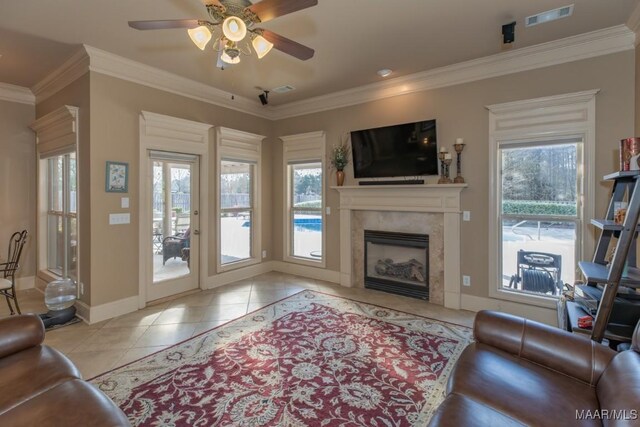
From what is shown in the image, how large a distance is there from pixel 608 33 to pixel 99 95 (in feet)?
17.8

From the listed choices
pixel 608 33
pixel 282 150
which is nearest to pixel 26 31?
pixel 282 150

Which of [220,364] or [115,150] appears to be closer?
[220,364]

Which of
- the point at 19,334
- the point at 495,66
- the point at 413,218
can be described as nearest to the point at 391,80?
the point at 495,66

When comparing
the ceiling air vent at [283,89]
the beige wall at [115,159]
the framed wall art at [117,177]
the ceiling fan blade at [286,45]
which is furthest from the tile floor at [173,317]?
the ceiling air vent at [283,89]

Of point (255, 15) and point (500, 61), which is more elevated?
point (500, 61)

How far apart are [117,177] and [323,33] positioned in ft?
9.54

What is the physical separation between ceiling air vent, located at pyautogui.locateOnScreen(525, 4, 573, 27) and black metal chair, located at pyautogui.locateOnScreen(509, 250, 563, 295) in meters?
2.39

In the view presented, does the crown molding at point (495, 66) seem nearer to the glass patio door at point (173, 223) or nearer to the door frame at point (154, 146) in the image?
the door frame at point (154, 146)

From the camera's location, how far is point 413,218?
4293 mm

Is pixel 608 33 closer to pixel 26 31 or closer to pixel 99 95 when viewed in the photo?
pixel 99 95

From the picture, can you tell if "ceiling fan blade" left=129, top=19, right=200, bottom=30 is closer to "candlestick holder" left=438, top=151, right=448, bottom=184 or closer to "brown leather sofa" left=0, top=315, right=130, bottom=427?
"brown leather sofa" left=0, top=315, right=130, bottom=427

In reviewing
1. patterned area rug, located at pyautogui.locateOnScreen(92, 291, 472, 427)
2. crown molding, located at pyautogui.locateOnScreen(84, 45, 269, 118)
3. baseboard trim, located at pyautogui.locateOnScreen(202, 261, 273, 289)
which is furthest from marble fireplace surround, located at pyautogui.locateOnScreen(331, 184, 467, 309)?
crown molding, located at pyautogui.locateOnScreen(84, 45, 269, 118)

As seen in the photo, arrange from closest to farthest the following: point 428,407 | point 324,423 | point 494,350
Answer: point 494,350
point 324,423
point 428,407

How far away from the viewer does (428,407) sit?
2.05 meters
